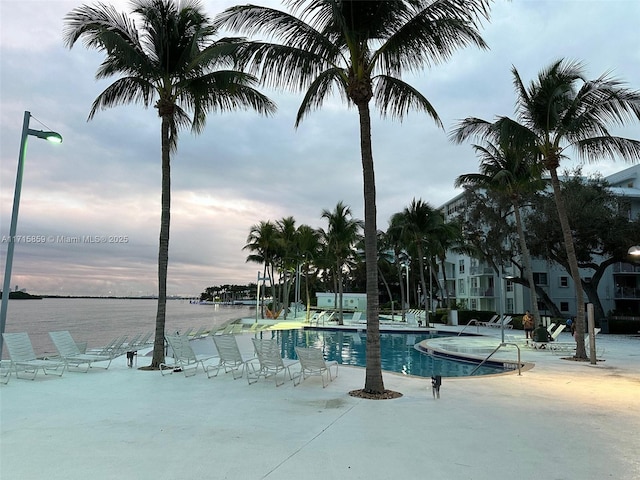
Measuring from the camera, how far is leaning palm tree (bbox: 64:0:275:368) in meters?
9.47

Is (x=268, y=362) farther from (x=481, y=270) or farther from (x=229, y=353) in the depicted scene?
(x=481, y=270)

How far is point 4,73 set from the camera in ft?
37.7

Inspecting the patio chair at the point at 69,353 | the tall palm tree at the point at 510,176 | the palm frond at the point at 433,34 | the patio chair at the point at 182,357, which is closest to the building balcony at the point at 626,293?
the tall palm tree at the point at 510,176

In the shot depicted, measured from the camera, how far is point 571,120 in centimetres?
1300

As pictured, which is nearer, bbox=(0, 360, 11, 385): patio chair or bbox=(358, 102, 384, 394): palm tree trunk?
bbox=(358, 102, 384, 394): palm tree trunk

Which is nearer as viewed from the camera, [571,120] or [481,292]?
[571,120]

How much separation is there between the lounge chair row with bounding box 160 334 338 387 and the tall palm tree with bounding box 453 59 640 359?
8.24 metres

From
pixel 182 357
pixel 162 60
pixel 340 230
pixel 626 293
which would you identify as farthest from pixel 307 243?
pixel 162 60

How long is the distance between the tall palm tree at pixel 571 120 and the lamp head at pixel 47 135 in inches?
462

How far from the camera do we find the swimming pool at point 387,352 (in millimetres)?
13297

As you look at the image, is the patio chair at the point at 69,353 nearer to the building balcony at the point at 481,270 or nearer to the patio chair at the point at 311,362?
the patio chair at the point at 311,362

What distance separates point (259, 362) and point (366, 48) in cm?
647

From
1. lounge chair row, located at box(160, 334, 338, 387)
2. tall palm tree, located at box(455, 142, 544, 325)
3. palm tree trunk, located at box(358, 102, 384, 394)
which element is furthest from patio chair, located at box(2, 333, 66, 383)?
tall palm tree, located at box(455, 142, 544, 325)

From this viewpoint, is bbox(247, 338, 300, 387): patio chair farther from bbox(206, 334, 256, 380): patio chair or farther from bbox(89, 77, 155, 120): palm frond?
bbox(89, 77, 155, 120): palm frond
